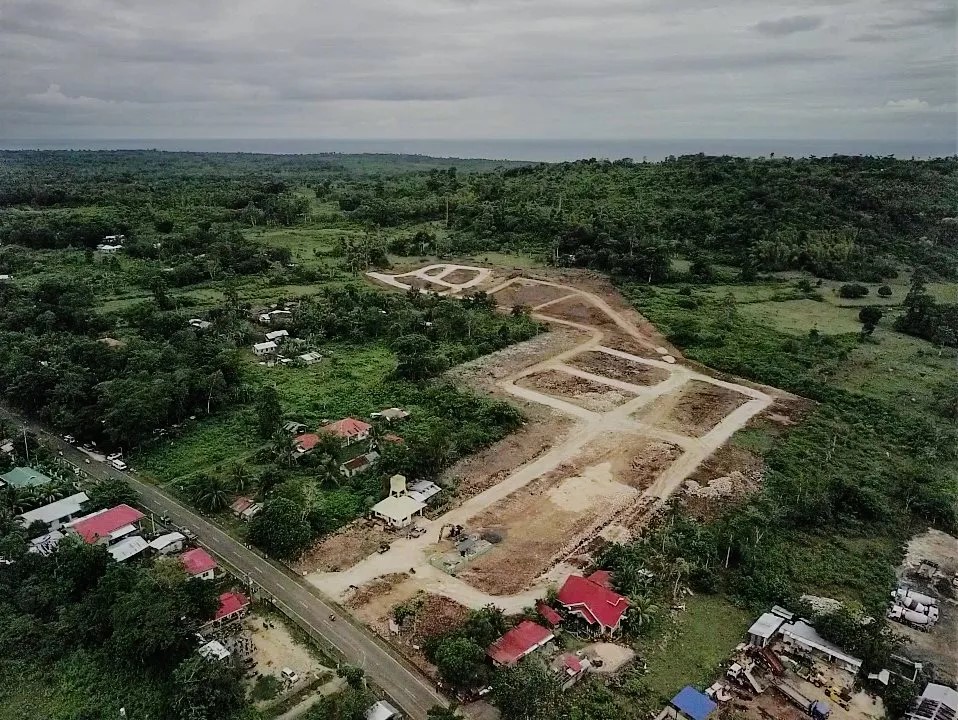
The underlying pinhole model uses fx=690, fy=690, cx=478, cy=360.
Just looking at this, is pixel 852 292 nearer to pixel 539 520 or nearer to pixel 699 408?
pixel 699 408

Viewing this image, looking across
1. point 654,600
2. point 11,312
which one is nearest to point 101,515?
point 654,600

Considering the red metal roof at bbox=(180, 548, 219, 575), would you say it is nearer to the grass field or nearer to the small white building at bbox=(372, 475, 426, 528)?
the small white building at bbox=(372, 475, 426, 528)

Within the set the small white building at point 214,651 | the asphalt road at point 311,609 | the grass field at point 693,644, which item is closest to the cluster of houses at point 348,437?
the asphalt road at point 311,609

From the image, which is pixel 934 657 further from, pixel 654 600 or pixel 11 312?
pixel 11 312

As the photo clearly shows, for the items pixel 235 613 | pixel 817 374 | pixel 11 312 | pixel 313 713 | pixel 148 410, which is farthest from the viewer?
pixel 11 312

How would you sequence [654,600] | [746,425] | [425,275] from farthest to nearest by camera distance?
[425,275], [746,425], [654,600]

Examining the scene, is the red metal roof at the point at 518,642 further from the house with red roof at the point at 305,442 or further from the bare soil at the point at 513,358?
the bare soil at the point at 513,358

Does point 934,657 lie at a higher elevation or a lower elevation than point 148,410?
lower

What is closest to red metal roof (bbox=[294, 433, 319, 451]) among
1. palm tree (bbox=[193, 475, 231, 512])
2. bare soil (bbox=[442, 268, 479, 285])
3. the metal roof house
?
palm tree (bbox=[193, 475, 231, 512])
